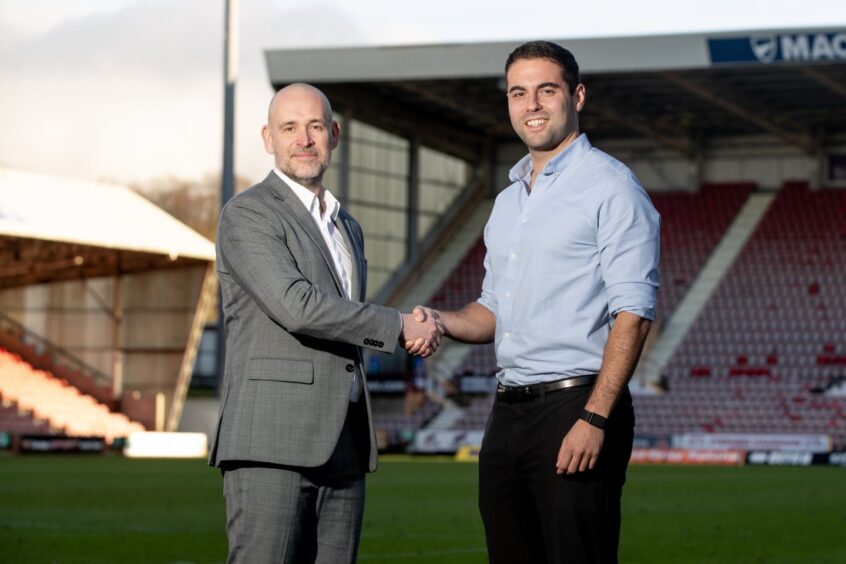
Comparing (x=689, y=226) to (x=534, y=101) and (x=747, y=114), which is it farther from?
(x=534, y=101)

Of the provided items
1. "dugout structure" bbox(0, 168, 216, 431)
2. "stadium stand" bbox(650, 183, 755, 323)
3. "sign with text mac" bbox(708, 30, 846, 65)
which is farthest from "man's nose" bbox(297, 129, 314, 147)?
"stadium stand" bbox(650, 183, 755, 323)

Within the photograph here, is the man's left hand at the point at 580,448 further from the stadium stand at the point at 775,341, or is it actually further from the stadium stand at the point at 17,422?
the stadium stand at the point at 17,422

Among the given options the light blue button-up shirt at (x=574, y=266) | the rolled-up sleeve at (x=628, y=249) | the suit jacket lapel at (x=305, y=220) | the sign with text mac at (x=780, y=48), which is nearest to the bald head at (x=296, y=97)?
the suit jacket lapel at (x=305, y=220)

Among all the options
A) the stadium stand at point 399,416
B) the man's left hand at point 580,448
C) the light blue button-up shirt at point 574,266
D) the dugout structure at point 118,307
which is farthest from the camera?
the stadium stand at point 399,416

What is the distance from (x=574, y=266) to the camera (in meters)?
4.94

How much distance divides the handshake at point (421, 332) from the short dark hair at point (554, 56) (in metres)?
0.90

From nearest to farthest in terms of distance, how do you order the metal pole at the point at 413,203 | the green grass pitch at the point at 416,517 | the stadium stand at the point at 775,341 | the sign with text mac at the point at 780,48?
the green grass pitch at the point at 416,517 < the sign with text mac at the point at 780,48 < the stadium stand at the point at 775,341 < the metal pole at the point at 413,203

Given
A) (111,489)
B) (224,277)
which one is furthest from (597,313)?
(111,489)

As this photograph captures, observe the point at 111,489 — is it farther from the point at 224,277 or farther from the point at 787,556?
the point at 224,277

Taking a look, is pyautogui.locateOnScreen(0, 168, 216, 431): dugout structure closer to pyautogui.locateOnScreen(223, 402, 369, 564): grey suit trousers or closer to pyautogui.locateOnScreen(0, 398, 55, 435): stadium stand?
pyautogui.locateOnScreen(0, 398, 55, 435): stadium stand

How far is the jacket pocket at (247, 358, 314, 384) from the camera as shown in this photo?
4.83 metres

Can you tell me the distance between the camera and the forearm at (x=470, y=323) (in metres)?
5.40

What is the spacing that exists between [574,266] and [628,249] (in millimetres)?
208

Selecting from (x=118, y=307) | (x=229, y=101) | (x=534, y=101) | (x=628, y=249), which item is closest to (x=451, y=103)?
(x=229, y=101)
